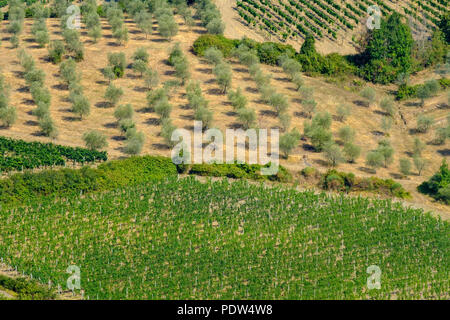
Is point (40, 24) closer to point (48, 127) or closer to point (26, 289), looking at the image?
point (48, 127)

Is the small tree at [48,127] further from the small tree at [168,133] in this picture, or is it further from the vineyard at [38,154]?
the small tree at [168,133]

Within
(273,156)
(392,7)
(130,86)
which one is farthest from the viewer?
(392,7)

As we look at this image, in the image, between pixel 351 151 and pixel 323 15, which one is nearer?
pixel 351 151

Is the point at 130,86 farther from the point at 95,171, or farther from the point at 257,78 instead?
the point at 95,171

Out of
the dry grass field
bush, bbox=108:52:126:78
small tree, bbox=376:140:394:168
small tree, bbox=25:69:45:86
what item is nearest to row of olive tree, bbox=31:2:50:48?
the dry grass field

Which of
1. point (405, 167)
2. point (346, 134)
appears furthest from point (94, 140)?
point (405, 167)

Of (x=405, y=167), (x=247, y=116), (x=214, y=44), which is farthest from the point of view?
(x=214, y=44)

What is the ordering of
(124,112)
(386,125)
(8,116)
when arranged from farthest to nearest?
(386,125) → (124,112) → (8,116)

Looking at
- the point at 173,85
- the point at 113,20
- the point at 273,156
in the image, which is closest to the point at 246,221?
the point at 273,156
